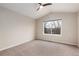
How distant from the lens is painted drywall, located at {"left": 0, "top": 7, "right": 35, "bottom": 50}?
8.51 feet

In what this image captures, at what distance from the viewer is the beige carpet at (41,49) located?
2.32 meters

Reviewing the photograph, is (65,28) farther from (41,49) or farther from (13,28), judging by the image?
(13,28)

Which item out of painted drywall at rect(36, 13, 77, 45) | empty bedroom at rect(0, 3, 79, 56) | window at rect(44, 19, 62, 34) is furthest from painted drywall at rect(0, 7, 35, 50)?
window at rect(44, 19, 62, 34)

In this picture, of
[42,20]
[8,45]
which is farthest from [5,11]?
[42,20]

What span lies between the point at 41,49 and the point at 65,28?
Answer: 1.27 meters

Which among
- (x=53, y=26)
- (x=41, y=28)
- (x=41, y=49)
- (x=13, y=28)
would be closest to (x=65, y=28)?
(x=53, y=26)

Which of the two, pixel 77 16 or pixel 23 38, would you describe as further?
pixel 23 38

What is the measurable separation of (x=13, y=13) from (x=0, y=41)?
3.95 feet

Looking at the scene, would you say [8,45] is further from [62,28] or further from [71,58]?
[71,58]

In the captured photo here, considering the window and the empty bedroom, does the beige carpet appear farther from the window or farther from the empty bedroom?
the window

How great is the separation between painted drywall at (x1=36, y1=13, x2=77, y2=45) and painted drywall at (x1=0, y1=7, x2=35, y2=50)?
1.51ft

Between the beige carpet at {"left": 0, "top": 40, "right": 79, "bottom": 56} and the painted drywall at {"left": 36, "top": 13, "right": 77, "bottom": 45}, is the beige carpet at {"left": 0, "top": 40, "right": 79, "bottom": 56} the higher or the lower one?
the lower one

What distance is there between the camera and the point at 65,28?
1971 mm

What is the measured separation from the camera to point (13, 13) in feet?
9.60
